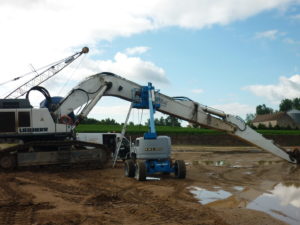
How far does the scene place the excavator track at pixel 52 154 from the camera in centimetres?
1770

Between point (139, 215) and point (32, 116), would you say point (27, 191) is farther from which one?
point (32, 116)

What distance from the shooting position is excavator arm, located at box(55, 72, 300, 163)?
18.4m

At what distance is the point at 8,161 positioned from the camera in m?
17.7

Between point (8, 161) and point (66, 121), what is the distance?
118 inches

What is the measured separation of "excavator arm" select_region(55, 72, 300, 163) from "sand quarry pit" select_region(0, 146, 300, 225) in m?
2.77

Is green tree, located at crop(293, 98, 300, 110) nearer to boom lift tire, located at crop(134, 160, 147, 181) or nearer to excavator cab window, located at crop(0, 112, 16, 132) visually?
excavator cab window, located at crop(0, 112, 16, 132)

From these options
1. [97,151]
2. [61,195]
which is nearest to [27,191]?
[61,195]

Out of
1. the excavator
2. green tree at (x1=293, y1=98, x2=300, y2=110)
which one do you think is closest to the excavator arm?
the excavator

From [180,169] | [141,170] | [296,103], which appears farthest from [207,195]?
[296,103]

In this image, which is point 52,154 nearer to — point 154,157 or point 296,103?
point 154,157

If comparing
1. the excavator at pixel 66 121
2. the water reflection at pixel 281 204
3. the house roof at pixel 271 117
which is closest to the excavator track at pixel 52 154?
the excavator at pixel 66 121

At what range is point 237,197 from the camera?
12117mm

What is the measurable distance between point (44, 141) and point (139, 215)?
10.4 meters

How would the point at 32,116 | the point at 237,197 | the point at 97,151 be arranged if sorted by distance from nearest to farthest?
the point at 237,197, the point at 32,116, the point at 97,151
